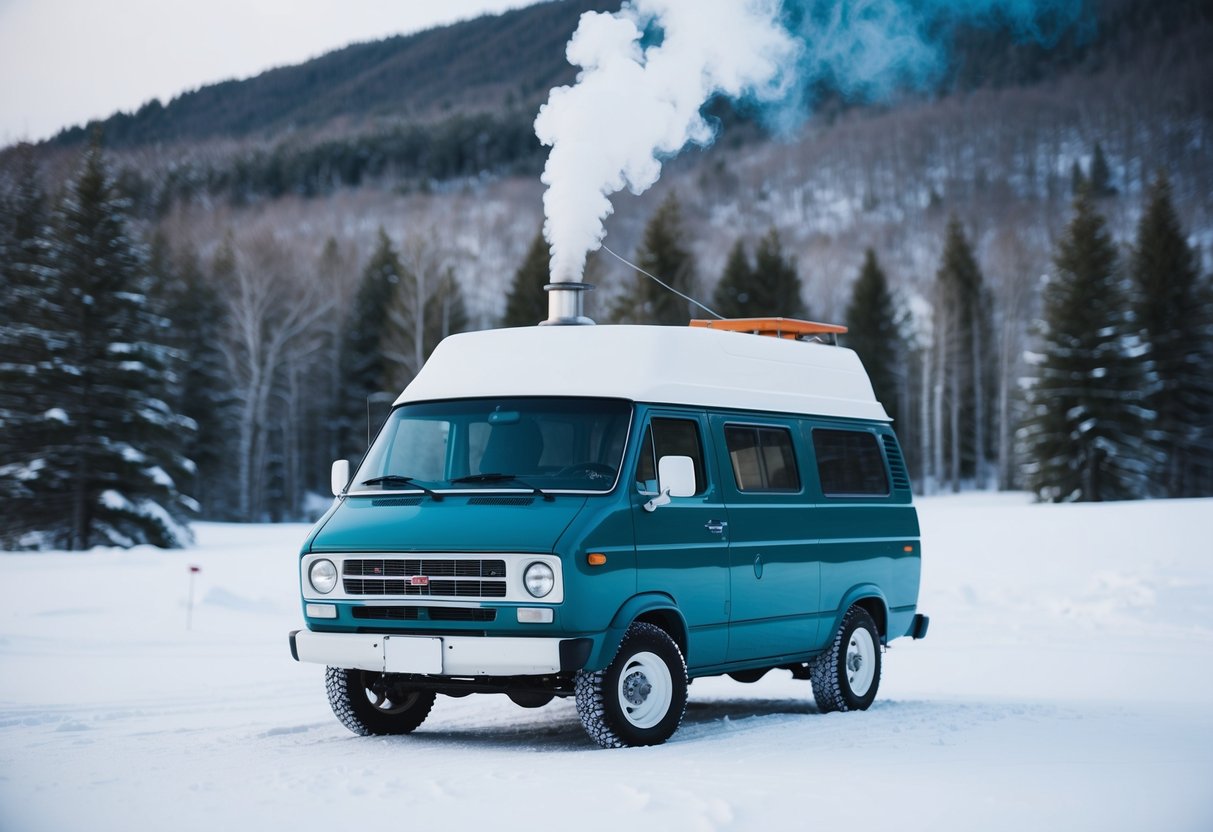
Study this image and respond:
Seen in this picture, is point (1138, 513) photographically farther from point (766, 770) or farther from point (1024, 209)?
point (1024, 209)

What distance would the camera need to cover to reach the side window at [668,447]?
9.20 meters

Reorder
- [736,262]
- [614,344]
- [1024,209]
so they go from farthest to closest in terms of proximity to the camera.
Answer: [1024,209] < [736,262] < [614,344]

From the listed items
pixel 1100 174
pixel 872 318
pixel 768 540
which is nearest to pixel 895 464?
pixel 768 540

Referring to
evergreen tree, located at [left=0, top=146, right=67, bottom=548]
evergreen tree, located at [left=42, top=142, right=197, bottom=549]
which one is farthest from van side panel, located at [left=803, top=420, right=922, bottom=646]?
evergreen tree, located at [left=0, top=146, right=67, bottom=548]

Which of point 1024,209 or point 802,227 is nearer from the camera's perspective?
point 1024,209

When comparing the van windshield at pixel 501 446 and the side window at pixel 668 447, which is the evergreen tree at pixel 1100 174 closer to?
the side window at pixel 668 447

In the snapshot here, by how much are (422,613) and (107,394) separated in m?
29.3

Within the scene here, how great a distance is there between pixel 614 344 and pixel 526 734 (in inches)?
110

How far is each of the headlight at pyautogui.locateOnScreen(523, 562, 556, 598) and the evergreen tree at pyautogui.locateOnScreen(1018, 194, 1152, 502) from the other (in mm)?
46275

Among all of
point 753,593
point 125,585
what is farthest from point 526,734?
point 125,585

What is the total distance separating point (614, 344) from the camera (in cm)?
963

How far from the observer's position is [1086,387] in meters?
52.6

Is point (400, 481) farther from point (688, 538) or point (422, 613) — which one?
point (688, 538)

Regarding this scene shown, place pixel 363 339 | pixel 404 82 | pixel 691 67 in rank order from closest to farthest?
pixel 691 67 < pixel 363 339 < pixel 404 82
